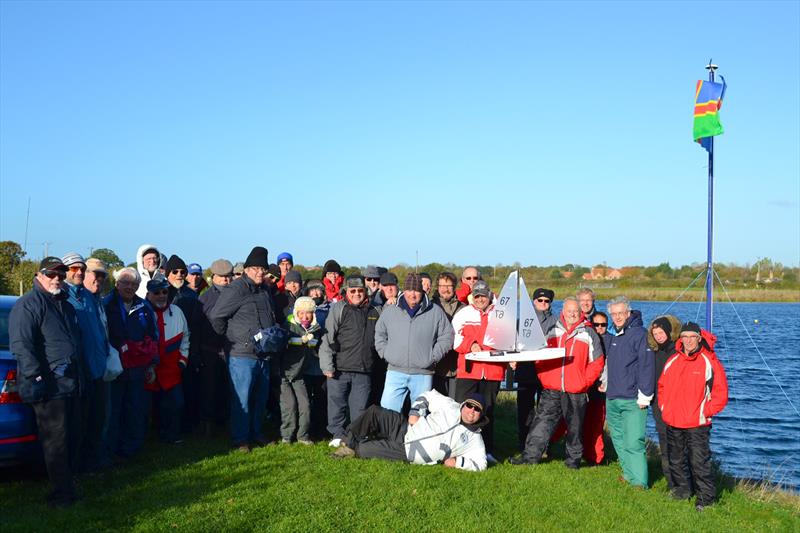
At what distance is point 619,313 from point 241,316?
14.2ft

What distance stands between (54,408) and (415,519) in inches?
127

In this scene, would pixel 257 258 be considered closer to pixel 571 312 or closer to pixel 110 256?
pixel 571 312

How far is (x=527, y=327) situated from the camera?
830cm

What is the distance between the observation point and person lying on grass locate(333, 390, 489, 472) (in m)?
7.80

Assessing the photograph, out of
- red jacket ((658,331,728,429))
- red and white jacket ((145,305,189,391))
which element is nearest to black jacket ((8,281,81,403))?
red and white jacket ((145,305,189,391))

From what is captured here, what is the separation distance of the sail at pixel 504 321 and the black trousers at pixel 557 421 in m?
0.83

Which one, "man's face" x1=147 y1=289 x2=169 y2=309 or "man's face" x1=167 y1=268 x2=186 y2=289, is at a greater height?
"man's face" x1=167 y1=268 x2=186 y2=289

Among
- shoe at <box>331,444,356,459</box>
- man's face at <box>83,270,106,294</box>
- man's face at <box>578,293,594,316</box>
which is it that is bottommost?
shoe at <box>331,444,356,459</box>

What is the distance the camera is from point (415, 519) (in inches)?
243

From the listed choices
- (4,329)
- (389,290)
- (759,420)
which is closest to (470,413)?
(389,290)

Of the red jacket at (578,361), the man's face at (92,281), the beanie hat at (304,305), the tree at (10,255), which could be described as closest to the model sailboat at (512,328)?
the red jacket at (578,361)

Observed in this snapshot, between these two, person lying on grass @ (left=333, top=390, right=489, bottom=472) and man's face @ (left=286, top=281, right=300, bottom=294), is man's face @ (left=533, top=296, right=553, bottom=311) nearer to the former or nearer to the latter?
person lying on grass @ (left=333, top=390, right=489, bottom=472)

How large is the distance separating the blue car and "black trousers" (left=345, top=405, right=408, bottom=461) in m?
3.27

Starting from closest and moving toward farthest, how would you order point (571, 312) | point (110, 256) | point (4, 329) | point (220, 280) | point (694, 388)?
point (4, 329) → point (694, 388) → point (571, 312) → point (220, 280) → point (110, 256)
